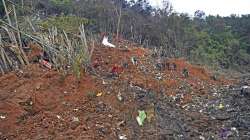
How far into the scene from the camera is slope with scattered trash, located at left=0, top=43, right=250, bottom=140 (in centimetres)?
617

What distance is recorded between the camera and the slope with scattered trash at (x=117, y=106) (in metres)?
6.17

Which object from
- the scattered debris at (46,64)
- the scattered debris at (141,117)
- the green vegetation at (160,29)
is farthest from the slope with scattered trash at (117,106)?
the green vegetation at (160,29)

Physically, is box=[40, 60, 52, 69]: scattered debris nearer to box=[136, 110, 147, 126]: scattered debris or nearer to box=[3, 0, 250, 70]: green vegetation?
box=[136, 110, 147, 126]: scattered debris

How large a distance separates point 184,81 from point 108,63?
1.75m

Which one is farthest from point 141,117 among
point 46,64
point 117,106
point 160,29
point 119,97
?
point 160,29

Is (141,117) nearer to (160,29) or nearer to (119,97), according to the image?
(119,97)

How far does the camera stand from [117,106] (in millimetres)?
7008

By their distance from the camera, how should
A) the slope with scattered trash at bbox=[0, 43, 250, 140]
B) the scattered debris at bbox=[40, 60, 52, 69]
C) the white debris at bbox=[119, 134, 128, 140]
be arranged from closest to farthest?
the white debris at bbox=[119, 134, 128, 140], the slope with scattered trash at bbox=[0, 43, 250, 140], the scattered debris at bbox=[40, 60, 52, 69]

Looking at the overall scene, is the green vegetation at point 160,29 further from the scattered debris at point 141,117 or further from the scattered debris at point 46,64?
the scattered debris at point 141,117

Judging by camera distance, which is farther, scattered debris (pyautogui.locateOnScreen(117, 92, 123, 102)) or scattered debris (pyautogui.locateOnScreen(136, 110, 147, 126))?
scattered debris (pyautogui.locateOnScreen(117, 92, 123, 102))

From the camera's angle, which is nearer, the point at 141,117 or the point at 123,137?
the point at 123,137

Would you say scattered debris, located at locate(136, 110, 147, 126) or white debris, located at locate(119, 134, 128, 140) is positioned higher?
scattered debris, located at locate(136, 110, 147, 126)

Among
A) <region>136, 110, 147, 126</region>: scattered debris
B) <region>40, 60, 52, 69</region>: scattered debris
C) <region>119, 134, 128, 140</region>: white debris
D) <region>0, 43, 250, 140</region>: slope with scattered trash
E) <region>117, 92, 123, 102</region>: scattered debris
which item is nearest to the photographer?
<region>119, 134, 128, 140</region>: white debris

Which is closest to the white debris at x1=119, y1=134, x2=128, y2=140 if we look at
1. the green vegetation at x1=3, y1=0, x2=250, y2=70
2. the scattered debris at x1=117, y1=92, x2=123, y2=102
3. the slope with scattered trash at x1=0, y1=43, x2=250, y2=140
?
the slope with scattered trash at x1=0, y1=43, x2=250, y2=140
